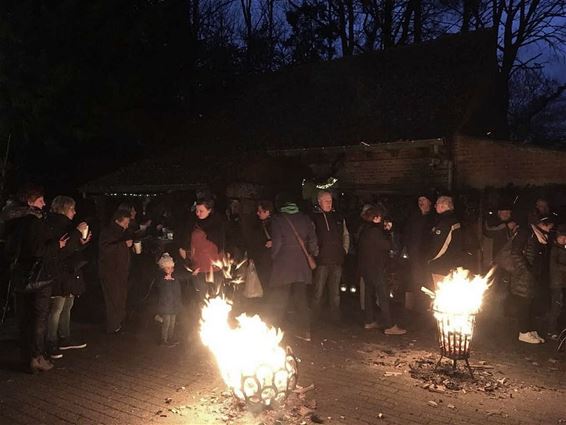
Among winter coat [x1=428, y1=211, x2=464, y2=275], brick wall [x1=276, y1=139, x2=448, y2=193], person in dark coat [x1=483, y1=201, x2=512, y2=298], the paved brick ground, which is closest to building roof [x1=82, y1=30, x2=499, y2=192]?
brick wall [x1=276, y1=139, x2=448, y2=193]

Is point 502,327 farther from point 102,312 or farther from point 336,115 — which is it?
point 336,115

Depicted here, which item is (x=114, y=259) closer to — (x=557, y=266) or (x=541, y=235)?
(x=541, y=235)

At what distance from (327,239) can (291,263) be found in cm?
78

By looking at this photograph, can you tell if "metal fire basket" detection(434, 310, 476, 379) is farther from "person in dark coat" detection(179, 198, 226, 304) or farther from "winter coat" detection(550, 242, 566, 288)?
"person in dark coat" detection(179, 198, 226, 304)

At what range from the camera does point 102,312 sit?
8.71 metres

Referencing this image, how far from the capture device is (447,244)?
702 centimetres

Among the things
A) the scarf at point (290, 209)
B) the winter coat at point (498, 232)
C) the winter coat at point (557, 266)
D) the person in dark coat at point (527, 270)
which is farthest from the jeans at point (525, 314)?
the scarf at point (290, 209)

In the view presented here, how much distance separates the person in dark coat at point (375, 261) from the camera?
7445mm

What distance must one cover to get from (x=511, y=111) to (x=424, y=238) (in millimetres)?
19971

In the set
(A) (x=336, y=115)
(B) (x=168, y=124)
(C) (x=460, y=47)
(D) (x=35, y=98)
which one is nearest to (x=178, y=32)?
(B) (x=168, y=124)

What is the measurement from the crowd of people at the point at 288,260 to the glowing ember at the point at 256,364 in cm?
215

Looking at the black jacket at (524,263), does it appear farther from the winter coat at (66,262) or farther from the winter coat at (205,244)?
the winter coat at (66,262)

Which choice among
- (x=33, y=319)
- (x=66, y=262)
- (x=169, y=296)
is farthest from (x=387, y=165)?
(x=33, y=319)

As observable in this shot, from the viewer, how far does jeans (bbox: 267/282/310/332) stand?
7145 mm
